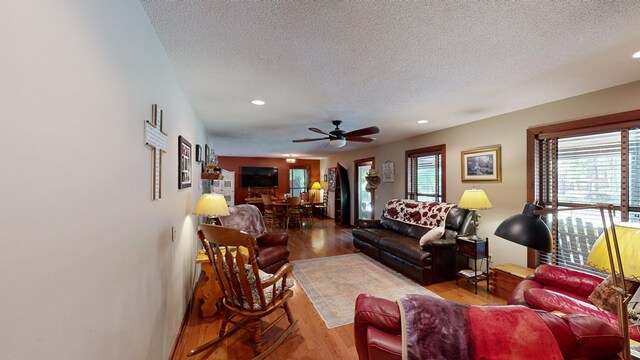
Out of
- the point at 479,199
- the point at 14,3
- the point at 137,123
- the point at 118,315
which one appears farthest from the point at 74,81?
the point at 479,199

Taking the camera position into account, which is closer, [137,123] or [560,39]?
[137,123]

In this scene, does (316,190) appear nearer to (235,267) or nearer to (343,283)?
(343,283)

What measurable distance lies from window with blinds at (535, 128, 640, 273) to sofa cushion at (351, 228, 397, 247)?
2090 millimetres

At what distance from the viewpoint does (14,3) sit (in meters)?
0.60

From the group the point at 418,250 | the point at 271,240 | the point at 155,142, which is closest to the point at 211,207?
the point at 155,142

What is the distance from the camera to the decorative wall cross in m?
1.47

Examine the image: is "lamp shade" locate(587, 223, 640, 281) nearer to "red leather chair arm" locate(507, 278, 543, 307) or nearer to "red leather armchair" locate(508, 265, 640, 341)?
"red leather armchair" locate(508, 265, 640, 341)

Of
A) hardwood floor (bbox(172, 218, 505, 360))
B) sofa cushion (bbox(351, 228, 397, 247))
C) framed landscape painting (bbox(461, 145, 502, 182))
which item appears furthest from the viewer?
sofa cushion (bbox(351, 228, 397, 247))

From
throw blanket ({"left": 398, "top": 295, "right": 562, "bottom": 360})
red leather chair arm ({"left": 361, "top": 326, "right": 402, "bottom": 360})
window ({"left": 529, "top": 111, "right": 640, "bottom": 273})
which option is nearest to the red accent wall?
window ({"left": 529, "top": 111, "right": 640, "bottom": 273})

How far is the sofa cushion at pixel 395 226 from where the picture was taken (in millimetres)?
4570

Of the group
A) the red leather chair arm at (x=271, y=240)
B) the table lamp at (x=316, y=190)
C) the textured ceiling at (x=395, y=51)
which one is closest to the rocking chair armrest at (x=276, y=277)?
the textured ceiling at (x=395, y=51)

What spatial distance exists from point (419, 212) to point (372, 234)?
0.91 meters

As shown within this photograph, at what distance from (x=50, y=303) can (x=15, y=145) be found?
0.45 m

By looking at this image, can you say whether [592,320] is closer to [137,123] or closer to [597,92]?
[137,123]
